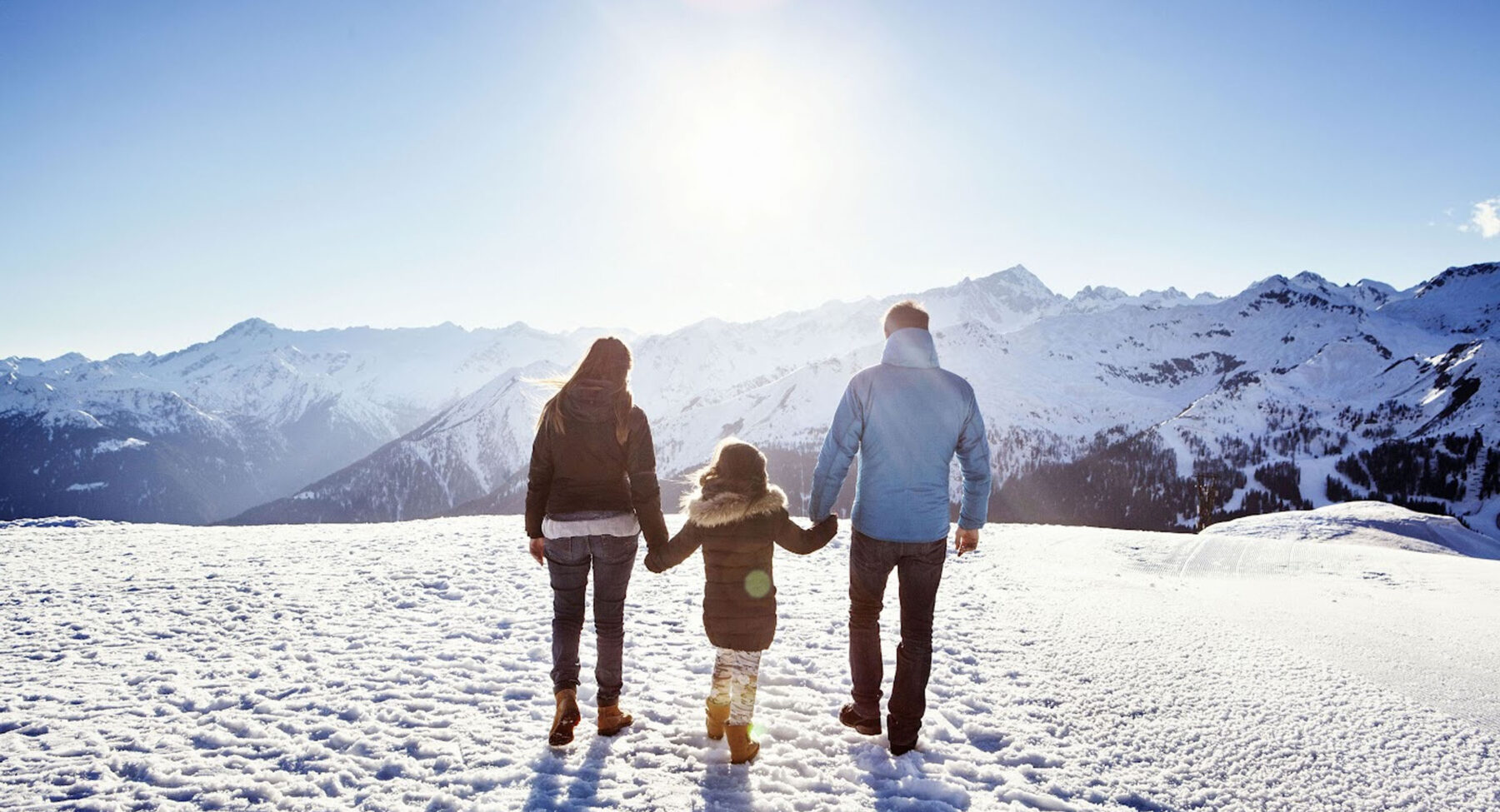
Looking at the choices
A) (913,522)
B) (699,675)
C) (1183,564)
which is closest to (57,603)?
(699,675)

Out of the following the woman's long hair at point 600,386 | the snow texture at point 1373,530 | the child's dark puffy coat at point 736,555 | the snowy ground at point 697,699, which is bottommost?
the snow texture at point 1373,530

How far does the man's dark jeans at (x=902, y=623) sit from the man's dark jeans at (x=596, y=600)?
5.83ft

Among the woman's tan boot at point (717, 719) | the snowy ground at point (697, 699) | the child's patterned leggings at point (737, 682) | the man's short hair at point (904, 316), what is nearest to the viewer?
the snowy ground at point (697, 699)

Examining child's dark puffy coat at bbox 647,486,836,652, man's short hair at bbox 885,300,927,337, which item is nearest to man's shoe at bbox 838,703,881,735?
child's dark puffy coat at bbox 647,486,836,652

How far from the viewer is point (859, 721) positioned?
16.7 ft

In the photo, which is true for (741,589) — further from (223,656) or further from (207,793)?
(223,656)

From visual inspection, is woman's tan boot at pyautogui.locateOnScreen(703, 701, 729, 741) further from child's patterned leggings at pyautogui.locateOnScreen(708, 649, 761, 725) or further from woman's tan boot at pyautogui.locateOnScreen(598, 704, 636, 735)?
woman's tan boot at pyautogui.locateOnScreen(598, 704, 636, 735)

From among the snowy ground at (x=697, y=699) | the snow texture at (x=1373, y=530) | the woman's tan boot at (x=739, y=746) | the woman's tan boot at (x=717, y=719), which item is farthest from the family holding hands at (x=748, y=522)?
the snow texture at (x=1373, y=530)

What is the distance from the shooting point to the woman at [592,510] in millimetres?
5031

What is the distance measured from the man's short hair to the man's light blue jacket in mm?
92

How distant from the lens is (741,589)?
4949mm

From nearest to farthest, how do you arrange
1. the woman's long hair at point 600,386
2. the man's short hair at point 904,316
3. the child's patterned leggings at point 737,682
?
the child's patterned leggings at point 737,682 → the woman's long hair at point 600,386 → the man's short hair at point 904,316

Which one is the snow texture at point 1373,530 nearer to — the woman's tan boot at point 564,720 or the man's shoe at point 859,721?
the man's shoe at point 859,721

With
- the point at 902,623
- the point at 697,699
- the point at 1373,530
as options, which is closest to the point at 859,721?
the point at 902,623
